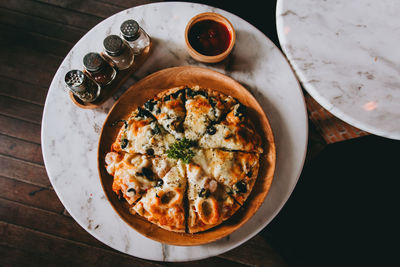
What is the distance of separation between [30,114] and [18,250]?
207 cm

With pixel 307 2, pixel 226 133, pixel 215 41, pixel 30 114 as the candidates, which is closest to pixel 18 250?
pixel 30 114

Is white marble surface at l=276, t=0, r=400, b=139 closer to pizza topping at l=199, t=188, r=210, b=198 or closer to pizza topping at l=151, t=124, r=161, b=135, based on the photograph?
pizza topping at l=199, t=188, r=210, b=198

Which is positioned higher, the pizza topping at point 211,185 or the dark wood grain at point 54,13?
the dark wood grain at point 54,13

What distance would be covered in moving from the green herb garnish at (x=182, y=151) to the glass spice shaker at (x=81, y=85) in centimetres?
96

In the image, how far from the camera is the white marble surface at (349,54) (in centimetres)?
177

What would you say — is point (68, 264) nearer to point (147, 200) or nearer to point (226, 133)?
point (147, 200)

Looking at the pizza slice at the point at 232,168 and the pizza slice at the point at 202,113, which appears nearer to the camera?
the pizza slice at the point at 232,168

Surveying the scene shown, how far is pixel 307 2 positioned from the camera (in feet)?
6.28

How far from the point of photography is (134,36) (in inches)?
90.1

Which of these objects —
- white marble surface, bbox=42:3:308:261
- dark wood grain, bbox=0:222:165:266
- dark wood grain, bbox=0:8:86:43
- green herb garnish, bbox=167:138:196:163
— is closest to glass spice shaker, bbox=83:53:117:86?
white marble surface, bbox=42:3:308:261

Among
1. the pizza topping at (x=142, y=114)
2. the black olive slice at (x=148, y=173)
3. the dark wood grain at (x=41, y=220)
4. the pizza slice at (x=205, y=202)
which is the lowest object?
the dark wood grain at (x=41, y=220)

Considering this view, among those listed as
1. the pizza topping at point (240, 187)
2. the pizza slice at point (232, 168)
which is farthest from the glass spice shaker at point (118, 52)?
the pizza topping at point (240, 187)

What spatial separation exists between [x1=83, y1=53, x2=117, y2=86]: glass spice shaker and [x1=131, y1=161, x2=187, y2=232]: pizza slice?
42.8 inches

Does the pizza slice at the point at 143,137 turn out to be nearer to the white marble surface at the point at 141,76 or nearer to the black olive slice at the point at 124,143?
the black olive slice at the point at 124,143
